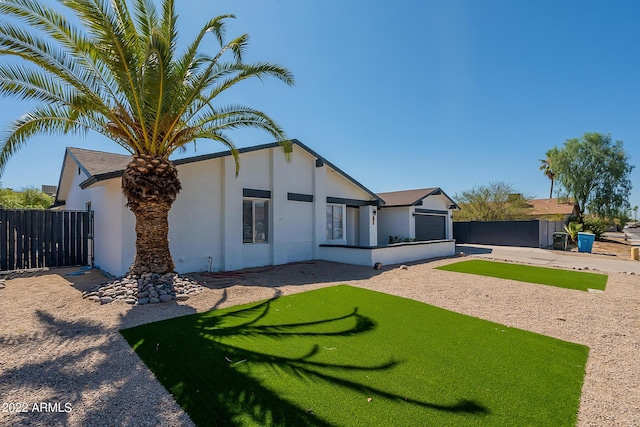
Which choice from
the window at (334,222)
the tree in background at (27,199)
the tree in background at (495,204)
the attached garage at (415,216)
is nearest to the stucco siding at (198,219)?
the window at (334,222)

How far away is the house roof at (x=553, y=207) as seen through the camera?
32763mm

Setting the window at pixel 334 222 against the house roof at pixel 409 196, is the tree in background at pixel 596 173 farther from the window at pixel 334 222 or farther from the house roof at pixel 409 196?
the window at pixel 334 222

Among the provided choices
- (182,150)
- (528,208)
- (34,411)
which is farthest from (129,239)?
(528,208)

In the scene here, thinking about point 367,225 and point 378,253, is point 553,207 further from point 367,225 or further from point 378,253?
point 378,253

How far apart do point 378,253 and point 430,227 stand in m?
11.6

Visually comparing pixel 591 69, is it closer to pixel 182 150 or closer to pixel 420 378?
pixel 420 378

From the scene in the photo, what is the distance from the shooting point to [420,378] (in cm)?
372

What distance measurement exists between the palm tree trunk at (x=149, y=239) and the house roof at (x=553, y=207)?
37.0 meters

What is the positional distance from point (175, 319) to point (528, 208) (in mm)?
37151

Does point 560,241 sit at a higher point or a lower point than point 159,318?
higher

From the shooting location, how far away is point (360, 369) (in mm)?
3943

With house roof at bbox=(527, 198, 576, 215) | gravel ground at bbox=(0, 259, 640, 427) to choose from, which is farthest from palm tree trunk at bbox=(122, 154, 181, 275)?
house roof at bbox=(527, 198, 576, 215)
